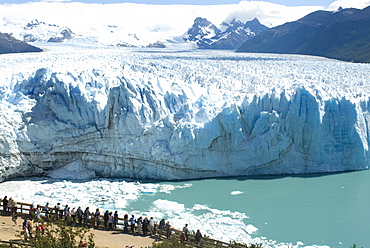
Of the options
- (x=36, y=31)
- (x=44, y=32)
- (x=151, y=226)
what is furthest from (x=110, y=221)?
(x=36, y=31)

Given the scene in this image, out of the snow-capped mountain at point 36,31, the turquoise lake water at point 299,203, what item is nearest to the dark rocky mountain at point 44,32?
the snow-capped mountain at point 36,31

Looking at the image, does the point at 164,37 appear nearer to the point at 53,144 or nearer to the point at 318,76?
the point at 318,76

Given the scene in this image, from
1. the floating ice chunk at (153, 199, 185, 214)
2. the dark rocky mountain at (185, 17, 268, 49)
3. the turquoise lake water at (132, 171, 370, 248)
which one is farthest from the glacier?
the dark rocky mountain at (185, 17, 268, 49)

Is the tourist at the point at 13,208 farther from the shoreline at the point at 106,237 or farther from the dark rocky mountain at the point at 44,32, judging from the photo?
the dark rocky mountain at the point at 44,32

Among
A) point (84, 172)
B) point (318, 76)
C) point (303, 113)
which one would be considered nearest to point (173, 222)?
point (84, 172)

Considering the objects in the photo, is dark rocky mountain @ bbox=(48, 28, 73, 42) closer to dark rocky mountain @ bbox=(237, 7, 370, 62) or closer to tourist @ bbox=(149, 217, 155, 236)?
dark rocky mountain @ bbox=(237, 7, 370, 62)

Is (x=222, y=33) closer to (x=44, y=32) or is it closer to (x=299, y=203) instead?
(x=44, y=32)
